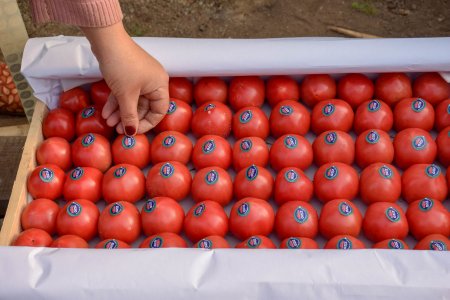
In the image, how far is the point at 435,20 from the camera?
3.15 m

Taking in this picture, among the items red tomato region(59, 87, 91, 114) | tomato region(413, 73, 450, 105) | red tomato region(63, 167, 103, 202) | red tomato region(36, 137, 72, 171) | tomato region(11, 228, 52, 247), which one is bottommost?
tomato region(11, 228, 52, 247)

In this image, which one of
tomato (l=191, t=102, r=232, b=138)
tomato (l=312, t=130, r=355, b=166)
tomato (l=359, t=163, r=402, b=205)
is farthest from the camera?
tomato (l=191, t=102, r=232, b=138)

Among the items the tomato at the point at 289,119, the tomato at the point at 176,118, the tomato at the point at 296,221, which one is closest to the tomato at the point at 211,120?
the tomato at the point at 176,118

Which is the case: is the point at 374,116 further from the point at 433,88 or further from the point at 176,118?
the point at 176,118

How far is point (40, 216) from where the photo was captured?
1.68 m

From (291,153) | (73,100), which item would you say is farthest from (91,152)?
(291,153)

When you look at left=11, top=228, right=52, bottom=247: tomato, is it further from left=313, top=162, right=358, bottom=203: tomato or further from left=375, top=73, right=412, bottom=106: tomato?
left=375, top=73, right=412, bottom=106: tomato

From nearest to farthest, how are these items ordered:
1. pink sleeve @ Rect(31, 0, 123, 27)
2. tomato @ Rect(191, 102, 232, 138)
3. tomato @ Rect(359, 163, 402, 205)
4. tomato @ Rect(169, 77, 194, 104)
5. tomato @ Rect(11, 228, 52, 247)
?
pink sleeve @ Rect(31, 0, 123, 27)
tomato @ Rect(11, 228, 52, 247)
tomato @ Rect(359, 163, 402, 205)
tomato @ Rect(191, 102, 232, 138)
tomato @ Rect(169, 77, 194, 104)

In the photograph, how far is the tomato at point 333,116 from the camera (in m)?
1.88

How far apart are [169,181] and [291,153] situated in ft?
1.30

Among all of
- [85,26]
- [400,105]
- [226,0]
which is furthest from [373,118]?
[226,0]

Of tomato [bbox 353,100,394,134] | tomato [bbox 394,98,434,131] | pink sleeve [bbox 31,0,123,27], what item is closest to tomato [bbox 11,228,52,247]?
pink sleeve [bbox 31,0,123,27]

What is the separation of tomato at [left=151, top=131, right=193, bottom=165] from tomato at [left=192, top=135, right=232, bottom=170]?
3 centimetres

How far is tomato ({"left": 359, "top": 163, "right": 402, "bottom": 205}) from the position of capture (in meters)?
1.70
